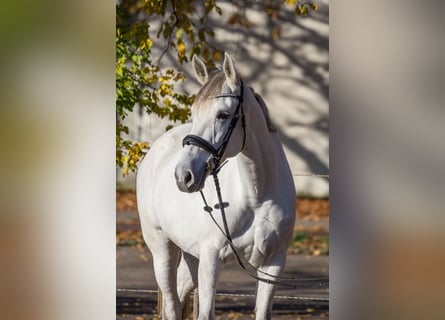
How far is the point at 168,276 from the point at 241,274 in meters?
3.18

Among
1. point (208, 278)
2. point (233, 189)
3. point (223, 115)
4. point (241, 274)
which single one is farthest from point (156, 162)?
point (241, 274)

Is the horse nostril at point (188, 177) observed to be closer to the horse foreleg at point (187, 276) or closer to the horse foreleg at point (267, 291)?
the horse foreleg at point (267, 291)

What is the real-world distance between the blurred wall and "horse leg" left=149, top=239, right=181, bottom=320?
15.6ft

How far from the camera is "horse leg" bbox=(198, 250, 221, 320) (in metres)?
3.73

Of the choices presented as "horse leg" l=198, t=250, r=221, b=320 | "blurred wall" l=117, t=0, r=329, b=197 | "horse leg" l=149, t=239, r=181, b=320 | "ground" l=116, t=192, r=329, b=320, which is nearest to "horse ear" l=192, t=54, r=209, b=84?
"horse leg" l=198, t=250, r=221, b=320

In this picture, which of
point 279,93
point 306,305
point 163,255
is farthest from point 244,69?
point 163,255

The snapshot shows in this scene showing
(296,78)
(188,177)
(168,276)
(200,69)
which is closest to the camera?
(188,177)

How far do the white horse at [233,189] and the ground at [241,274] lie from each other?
75 cm

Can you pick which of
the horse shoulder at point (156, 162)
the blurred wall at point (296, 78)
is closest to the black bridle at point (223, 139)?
the horse shoulder at point (156, 162)

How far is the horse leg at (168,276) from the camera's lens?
4359 mm

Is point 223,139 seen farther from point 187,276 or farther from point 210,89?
point 187,276

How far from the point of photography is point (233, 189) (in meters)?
3.74

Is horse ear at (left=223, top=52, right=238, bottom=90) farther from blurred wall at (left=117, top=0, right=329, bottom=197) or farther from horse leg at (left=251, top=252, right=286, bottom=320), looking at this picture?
blurred wall at (left=117, top=0, right=329, bottom=197)
